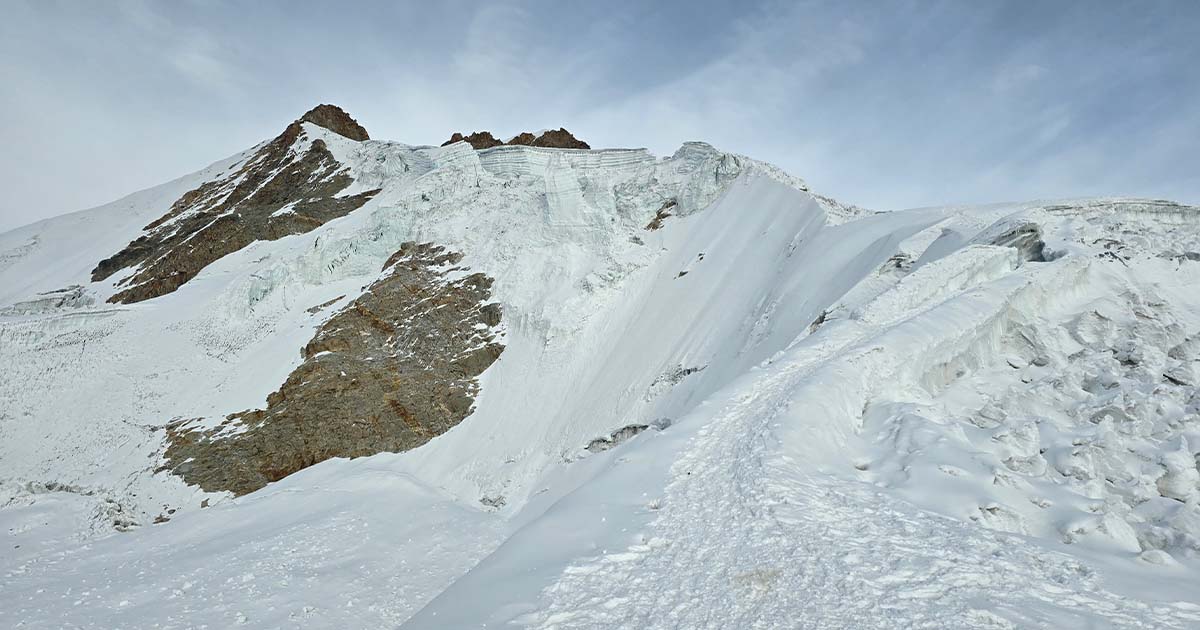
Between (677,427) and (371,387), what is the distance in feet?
68.6

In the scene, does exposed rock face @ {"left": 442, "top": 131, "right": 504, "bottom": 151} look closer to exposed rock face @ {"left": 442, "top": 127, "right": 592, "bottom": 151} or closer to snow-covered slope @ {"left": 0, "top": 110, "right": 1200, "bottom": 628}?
exposed rock face @ {"left": 442, "top": 127, "right": 592, "bottom": 151}

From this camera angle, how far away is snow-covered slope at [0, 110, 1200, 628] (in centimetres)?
597

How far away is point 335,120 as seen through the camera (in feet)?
186

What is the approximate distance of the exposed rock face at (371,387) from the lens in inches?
993

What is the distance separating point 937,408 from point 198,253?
44177 millimetres

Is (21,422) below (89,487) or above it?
above

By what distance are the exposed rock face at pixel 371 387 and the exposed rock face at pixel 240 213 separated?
12.3 meters

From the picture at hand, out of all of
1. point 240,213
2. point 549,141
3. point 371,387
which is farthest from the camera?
point 549,141

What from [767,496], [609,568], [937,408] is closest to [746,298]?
[937,408]

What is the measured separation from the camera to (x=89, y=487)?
23.2m

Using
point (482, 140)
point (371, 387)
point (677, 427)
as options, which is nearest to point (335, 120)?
point (482, 140)

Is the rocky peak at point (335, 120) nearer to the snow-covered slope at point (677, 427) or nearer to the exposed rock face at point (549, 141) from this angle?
the exposed rock face at point (549, 141)

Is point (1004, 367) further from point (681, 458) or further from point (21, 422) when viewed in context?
point (21, 422)

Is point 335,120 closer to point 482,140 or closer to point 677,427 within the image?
point 482,140
